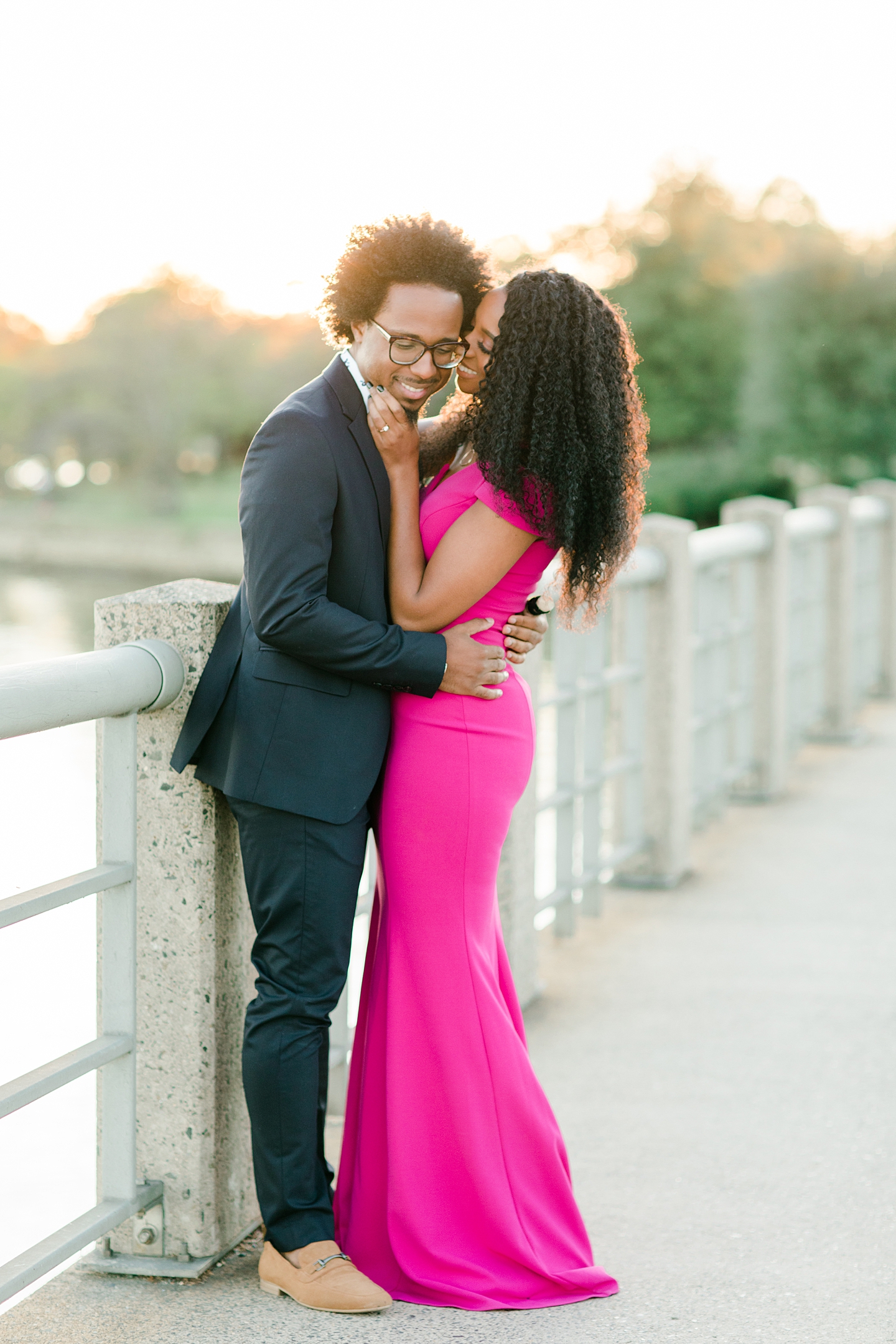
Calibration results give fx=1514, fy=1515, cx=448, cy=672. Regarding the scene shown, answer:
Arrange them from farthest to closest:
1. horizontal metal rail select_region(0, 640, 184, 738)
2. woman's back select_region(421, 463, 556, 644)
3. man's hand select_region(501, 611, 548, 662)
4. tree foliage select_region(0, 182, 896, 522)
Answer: tree foliage select_region(0, 182, 896, 522), man's hand select_region(501, 611, 548, 662), woman's back select_region(421, 463, 556, 644), horizontal metal rail select_region(0, 640, 184, 738)

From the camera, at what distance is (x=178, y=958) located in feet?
9.32

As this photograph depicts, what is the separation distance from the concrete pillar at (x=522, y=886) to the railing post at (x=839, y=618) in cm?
517

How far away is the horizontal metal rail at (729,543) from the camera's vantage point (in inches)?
256

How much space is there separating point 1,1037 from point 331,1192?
2354 millimetres

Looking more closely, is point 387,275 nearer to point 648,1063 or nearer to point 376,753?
point 376,753

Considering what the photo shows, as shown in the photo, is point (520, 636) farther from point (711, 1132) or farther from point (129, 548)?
point (129, 548)

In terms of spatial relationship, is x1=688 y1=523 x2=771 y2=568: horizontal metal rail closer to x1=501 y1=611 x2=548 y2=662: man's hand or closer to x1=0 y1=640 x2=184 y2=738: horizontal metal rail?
x1=501 y1=611 x2=548 y2=662: man's hand

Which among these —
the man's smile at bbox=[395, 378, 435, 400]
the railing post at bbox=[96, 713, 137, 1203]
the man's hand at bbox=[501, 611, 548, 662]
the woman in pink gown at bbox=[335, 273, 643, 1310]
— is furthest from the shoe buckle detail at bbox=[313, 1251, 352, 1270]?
the man's smile at bbox=[395, 378, 435, 400]

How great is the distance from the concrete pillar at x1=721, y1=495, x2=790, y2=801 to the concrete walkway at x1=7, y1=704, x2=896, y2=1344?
3.42 ft

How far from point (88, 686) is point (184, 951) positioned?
0.61m

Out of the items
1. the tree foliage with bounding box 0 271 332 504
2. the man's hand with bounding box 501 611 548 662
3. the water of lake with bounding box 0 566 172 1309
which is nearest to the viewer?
the man's hand with bounding box 501 611 548 662

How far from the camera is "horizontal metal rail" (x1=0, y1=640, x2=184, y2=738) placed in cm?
230

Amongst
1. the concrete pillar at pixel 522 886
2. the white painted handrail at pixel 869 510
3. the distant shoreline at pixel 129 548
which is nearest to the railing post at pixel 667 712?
the concrete pillar at pixel 522 886

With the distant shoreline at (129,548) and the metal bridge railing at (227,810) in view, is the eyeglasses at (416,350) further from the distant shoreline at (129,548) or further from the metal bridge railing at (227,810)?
the distant shoreline at (129,548)
